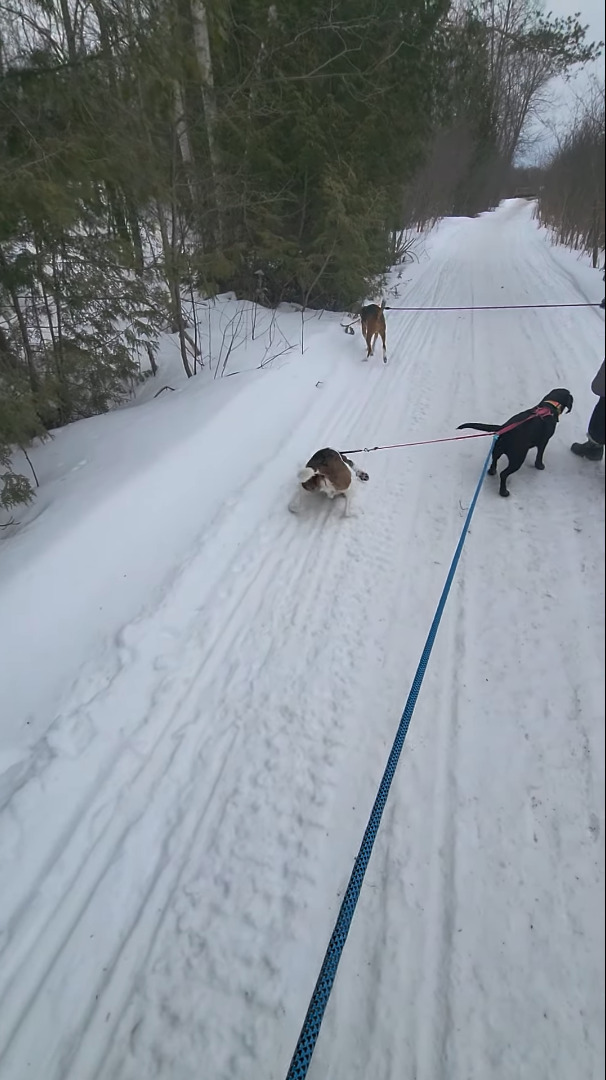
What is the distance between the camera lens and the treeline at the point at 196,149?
14.5 ft

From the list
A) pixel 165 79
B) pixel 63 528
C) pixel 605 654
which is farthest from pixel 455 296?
pixel 605 654

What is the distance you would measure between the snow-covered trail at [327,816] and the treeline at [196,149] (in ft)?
9.60

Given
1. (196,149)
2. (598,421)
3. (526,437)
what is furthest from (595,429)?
(196,149)

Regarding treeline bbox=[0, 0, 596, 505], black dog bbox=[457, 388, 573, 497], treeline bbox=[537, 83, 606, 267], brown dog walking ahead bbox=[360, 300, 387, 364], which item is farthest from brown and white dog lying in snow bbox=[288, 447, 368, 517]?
brown dog walking ahead bbox=[360, 300, 387, 364]

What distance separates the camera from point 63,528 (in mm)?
4082

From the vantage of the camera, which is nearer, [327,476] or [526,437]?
[526,437]

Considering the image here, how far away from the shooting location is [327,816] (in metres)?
2.49

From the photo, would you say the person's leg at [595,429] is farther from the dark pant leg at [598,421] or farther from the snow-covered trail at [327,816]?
the snow-covered trail at [327,816]

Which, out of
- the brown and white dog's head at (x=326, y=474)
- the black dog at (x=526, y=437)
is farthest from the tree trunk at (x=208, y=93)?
the black dog at (x=526, y=437)

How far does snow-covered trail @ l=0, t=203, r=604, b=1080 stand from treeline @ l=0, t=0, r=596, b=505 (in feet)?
9.60

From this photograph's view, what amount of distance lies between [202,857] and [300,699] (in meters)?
0.97

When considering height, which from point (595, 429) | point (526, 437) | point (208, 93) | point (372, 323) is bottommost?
→ point (526, 437)

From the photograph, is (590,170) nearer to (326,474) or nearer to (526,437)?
(326,474)

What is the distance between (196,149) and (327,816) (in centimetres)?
919
